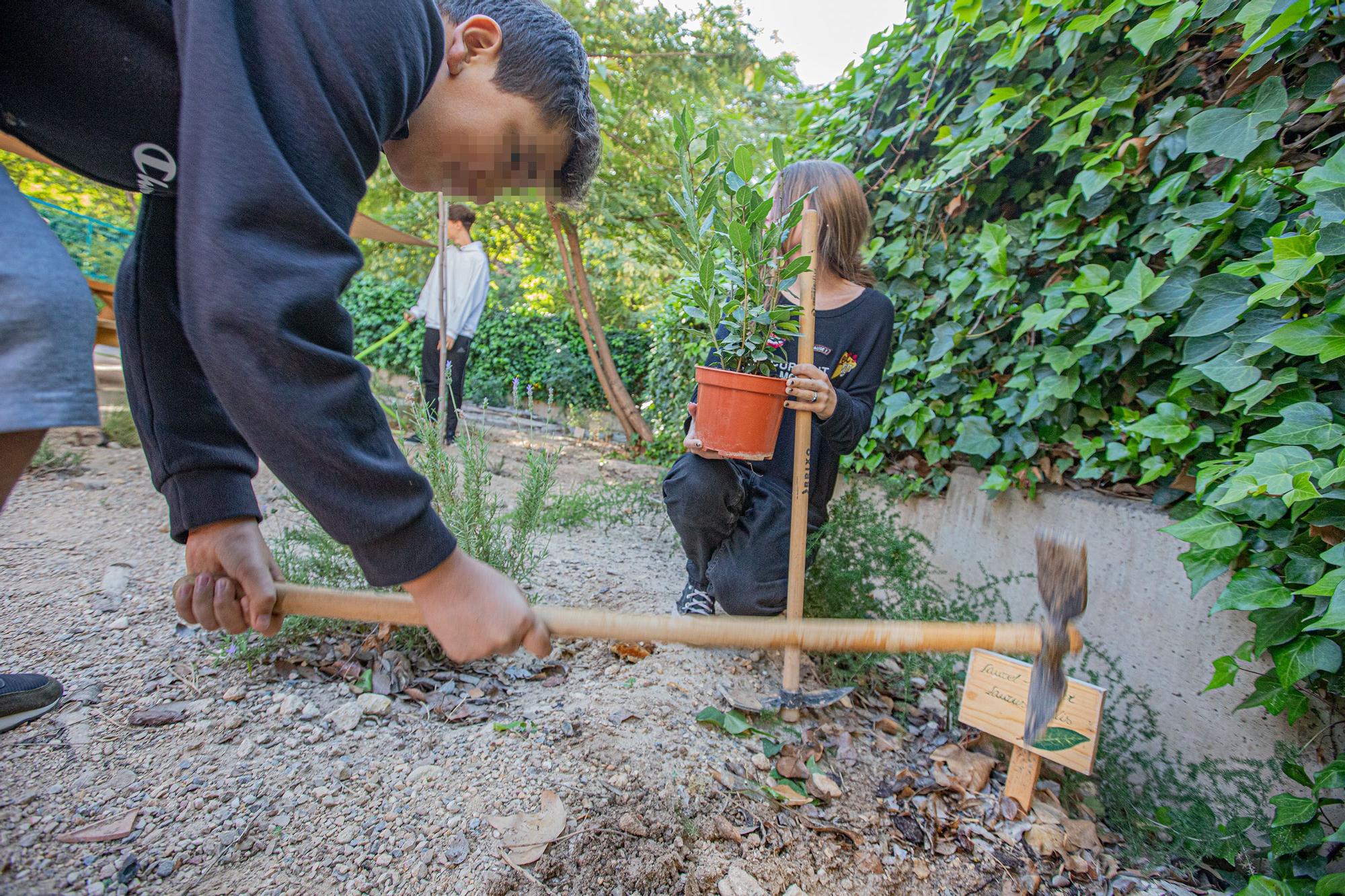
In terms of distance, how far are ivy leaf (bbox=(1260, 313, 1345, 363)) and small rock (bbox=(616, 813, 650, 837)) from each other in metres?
1.87

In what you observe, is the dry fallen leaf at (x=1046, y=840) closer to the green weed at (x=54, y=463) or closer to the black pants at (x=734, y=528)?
the black pants at (x=734, y=528)

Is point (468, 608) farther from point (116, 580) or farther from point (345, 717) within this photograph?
point (116, 580)

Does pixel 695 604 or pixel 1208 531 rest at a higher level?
pixel 1208 531

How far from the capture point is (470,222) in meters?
5.66

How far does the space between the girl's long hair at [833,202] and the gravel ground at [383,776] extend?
1.57 metres

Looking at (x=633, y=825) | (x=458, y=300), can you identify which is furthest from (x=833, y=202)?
(x=458, y=300)

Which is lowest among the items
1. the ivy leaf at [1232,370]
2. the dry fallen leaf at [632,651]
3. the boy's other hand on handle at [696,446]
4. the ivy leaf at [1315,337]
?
the dry fallen leaf at [632,651]

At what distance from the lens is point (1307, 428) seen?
5.03 ft

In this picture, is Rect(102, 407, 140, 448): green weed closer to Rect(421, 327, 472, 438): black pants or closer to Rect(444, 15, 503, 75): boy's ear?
Rect(421, 327, 472, 438): black pants

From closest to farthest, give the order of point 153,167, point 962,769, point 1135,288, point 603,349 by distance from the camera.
Result: point 153,167 → point 962,769 → point 1135,288 → point 603,349

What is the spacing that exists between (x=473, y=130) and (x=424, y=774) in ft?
4.66

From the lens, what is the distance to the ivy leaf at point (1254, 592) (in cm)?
156

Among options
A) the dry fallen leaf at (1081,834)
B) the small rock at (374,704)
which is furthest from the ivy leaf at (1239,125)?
the small rock at (374,704)

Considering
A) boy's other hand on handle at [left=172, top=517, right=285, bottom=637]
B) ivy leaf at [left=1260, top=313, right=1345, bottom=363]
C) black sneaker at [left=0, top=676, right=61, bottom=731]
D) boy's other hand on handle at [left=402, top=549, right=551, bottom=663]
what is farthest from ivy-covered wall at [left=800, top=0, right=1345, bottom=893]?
black sneaker at [left=0, top=676, right=61, bottom=731]
